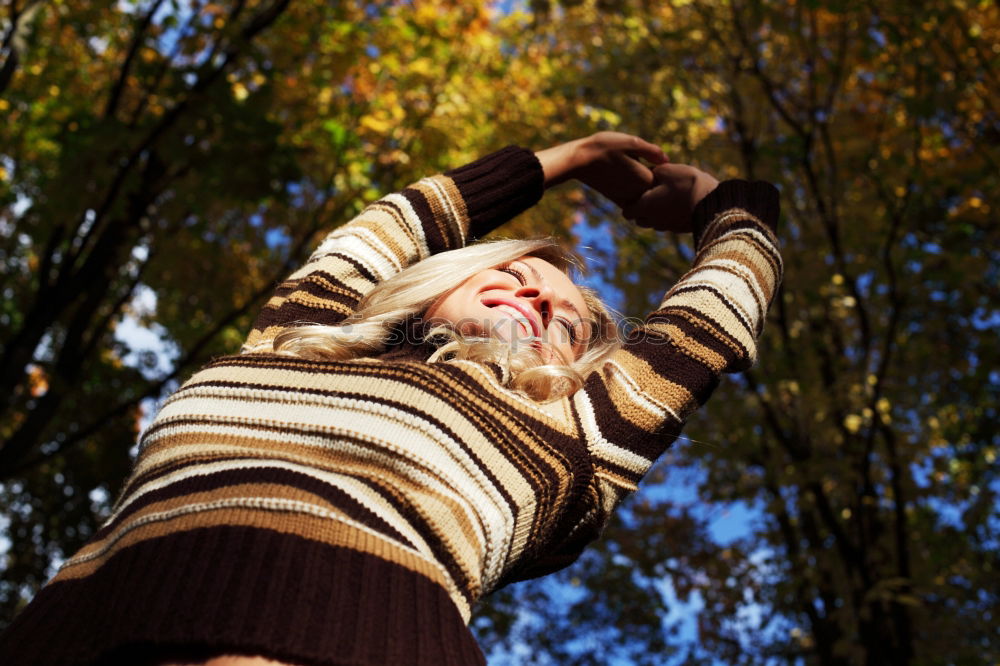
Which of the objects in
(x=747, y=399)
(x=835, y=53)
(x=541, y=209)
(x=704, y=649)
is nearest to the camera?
(x=835, y=53)

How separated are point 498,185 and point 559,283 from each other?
442 millimetres

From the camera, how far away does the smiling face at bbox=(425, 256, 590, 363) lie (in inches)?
77.0

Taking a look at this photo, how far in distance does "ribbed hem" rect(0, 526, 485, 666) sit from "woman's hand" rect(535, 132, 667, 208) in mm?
1493

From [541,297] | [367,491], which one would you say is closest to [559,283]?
[541,297]

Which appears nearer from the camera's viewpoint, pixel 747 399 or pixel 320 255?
pixel 320 255

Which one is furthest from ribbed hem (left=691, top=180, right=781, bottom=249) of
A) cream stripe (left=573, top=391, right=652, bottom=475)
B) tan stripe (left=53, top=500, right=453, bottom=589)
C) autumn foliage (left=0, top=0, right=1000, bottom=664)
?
autumn foliage (left=0, top=0, right=1000, bottom=664)

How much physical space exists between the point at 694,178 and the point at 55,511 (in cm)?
943

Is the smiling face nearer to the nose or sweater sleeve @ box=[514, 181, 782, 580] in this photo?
the nose

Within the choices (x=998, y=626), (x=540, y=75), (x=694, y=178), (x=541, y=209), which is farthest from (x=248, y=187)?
(x=998, y=626)

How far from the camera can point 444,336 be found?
1.97 metres

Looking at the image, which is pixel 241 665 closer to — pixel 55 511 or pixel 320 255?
pixel 320 255

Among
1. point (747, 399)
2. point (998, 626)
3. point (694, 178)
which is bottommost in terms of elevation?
point (694, 178)

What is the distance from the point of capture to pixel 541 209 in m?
8.33

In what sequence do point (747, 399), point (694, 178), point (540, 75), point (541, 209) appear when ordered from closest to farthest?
1. point (694, 178)
2. point (747, 399)
3. point (541, 209)
4. point (540, 75)
